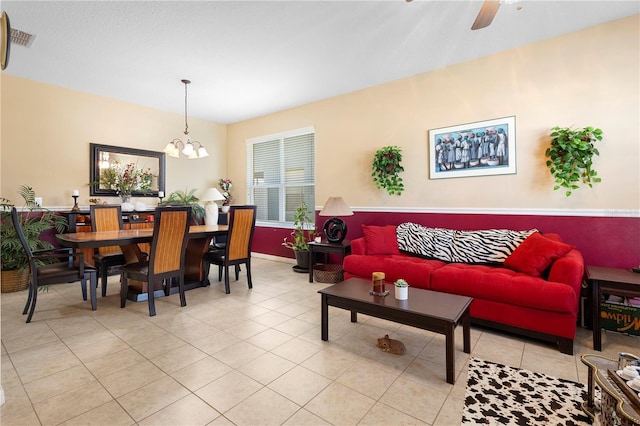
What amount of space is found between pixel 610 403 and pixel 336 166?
13.1 ft

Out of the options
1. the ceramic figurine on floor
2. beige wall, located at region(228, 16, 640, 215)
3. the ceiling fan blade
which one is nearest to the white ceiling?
beige wall, located at region(228, 16, 640, 215)

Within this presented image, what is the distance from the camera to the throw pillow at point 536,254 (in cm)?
255

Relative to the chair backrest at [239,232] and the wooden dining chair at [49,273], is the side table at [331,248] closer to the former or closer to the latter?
the chair backrest at [239,232]

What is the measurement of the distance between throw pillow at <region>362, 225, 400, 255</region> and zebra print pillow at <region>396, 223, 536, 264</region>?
0.08 m

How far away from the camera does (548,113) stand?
3.09 meters

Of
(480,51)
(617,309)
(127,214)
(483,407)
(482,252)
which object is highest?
(480,51)

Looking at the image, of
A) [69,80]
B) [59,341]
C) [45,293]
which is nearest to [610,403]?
[59,341]

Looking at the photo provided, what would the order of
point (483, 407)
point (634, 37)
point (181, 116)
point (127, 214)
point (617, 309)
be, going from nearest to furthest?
point (483, 407) < point (617, 309) < point (634, 37) < point (127, 214) < point (181, 116)

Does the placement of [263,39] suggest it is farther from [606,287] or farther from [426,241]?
[606,287]

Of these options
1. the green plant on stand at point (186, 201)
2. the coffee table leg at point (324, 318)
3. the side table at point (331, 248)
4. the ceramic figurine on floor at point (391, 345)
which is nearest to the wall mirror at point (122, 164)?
the green plant on stand at point (186, 201)

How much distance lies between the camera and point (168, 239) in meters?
3.04

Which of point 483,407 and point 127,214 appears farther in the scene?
point 127,214

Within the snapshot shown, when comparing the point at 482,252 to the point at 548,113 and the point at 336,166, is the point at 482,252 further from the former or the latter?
the point at 336,166

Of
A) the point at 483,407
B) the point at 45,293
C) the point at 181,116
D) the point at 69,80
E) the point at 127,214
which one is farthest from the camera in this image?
the point at 181,116
